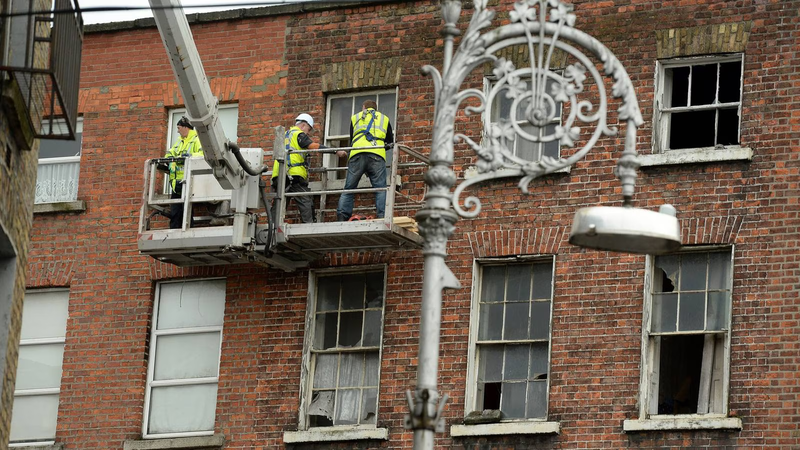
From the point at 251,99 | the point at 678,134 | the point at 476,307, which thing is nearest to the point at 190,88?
the point at 251,99

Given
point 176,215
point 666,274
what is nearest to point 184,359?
point 176,215

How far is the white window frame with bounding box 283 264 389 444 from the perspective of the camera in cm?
2372

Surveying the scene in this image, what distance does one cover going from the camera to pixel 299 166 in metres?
24.2

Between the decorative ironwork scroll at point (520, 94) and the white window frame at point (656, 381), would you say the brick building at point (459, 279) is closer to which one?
the white window frame at point (656, 381)

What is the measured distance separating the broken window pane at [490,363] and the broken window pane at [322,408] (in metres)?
2.12

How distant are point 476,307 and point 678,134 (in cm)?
324

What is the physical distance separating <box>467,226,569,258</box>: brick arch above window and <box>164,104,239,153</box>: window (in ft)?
13.1

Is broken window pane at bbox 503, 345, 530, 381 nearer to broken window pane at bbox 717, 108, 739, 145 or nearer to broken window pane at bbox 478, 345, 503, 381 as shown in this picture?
broken window pane at bbox 478, 345, 503, 381

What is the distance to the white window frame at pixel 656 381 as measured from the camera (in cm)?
2181

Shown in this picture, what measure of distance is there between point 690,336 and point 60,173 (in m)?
9.49

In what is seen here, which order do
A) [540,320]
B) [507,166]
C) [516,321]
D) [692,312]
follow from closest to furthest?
[507,166]
[692,312]
[540,320]
[516,321]

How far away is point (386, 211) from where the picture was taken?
23203mm

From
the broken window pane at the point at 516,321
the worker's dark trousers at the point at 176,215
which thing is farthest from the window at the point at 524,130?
the worker's dark trousers at the point at 176,215

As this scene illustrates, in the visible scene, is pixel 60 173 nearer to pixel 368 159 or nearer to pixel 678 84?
pixel 368 159
